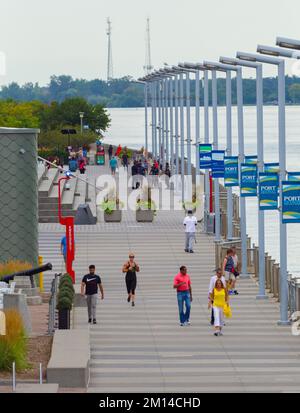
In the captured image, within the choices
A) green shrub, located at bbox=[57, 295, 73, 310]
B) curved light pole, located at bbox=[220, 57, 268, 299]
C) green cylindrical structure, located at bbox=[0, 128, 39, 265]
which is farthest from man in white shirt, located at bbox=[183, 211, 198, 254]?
green shrub, located at bbox=[57, 295, 73, 310]

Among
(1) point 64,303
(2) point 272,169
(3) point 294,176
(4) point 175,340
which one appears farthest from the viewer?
(2) point 272,169

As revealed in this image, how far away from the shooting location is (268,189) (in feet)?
113

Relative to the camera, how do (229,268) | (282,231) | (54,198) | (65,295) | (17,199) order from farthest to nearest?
1. (54,198)
2. (229,268)
3. (17,199)
4. (282,231)
5. (65,295)

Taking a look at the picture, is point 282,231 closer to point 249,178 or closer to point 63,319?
point 249,178

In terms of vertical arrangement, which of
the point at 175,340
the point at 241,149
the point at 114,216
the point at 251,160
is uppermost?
the point at 241,149

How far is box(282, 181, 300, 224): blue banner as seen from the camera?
31891mm

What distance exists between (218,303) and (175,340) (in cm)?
112

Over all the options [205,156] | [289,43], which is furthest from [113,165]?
[289,43]

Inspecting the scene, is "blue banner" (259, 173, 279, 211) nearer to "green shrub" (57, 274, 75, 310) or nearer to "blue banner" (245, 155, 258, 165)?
"green shrub" (57, 274, 75, 310)

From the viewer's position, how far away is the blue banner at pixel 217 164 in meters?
A: 49.3

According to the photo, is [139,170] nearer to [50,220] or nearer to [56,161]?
[56,161]

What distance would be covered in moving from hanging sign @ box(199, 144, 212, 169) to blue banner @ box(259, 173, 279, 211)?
64.6 ft

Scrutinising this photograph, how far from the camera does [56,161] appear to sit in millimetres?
88562
